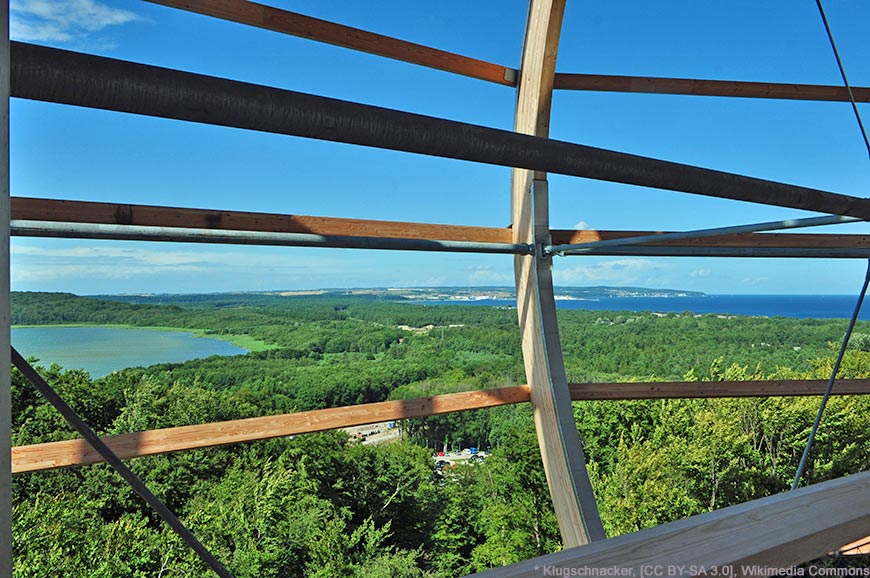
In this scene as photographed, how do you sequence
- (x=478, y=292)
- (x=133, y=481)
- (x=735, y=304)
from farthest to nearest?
(x=735, y=304)
(x=478, y=292)
(x=133, y=481)

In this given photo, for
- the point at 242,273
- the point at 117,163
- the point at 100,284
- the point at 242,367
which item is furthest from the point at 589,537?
the point at 242,367

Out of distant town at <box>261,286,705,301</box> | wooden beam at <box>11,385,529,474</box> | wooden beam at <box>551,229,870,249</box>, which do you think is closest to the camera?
wooden beam at <box>11,385,529,474</box>

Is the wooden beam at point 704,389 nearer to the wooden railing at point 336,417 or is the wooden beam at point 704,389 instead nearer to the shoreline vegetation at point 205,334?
the wooden railing at point 336,417

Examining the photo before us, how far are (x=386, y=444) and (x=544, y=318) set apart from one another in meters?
7.41

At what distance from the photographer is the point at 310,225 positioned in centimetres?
228

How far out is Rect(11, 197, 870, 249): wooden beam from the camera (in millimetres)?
1908

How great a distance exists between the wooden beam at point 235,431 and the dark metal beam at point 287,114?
1802mm

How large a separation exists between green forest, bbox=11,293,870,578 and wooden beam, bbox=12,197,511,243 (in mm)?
3679

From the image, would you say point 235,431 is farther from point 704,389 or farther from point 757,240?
point 757,240

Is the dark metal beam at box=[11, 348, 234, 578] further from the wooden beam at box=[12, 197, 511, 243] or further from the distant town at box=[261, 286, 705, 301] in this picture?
the distant town at box=[261, 286, 705, 301]

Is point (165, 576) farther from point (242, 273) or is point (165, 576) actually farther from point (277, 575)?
point (242, 273)

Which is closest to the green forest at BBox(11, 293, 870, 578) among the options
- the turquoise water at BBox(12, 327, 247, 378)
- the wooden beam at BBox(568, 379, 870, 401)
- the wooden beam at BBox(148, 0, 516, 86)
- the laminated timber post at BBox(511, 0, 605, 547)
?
the turquoise water at BBox(12, 327, 247, 378)

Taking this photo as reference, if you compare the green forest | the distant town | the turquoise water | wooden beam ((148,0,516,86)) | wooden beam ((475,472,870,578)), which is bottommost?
the green forest

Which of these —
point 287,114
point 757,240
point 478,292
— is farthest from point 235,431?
point 478,292
